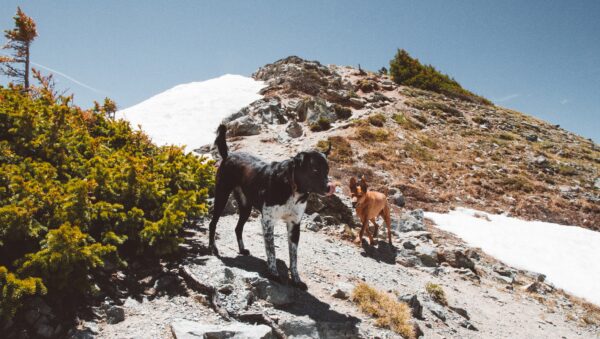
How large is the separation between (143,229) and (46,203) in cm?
125

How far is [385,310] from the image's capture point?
5652mm

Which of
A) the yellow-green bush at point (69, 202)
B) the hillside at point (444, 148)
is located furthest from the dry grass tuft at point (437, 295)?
the hillside at point (444, 148)

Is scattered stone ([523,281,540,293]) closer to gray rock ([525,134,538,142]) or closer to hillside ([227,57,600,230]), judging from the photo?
hillside ([227,57,600,230])

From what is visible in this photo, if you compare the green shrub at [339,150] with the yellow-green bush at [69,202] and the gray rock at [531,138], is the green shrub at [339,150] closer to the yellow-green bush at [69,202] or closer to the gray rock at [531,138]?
the yellow-green bush at [69,202]

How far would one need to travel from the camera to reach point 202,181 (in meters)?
7.51

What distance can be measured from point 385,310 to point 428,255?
17.8ft

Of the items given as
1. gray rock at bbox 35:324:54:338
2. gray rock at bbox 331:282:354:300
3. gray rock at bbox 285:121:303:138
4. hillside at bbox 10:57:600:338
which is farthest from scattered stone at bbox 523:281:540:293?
gray rock at bbox 285:121:303:138

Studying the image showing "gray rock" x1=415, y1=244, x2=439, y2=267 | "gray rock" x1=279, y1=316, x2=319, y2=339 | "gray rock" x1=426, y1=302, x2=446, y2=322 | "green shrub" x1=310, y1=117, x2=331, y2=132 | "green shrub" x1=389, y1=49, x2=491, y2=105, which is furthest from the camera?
"green shrub" x1=389, y1=49, x2=491, y2=105

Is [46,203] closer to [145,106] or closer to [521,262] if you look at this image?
[521,262]

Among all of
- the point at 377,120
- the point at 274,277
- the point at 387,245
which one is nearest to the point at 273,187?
Answer: the point at 274,277

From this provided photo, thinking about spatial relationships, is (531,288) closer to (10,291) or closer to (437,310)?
(437,310)

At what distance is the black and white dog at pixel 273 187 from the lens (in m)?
4.73

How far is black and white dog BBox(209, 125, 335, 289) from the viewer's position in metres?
4.73

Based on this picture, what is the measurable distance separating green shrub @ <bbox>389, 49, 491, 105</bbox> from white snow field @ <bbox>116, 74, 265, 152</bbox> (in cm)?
1922
